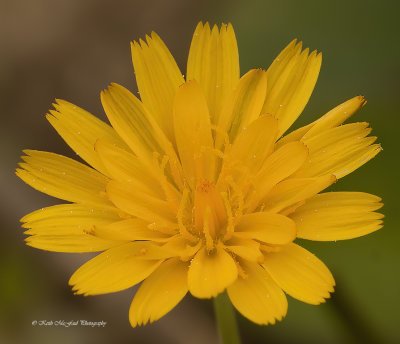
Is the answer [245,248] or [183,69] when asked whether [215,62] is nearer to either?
[245,248]

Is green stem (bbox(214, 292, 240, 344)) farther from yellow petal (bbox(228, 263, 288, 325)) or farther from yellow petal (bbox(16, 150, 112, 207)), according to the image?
yellow petal (bbox(16, 150, 112, 207))

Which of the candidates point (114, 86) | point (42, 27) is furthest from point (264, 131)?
point (42, 27)

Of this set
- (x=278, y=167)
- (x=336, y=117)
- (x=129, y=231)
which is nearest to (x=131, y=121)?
(x=129, y=231)

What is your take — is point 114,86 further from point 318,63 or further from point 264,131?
point 318,63

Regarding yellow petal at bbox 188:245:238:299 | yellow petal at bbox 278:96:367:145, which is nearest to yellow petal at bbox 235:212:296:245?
yellow petal at bbox 188:245:238:299

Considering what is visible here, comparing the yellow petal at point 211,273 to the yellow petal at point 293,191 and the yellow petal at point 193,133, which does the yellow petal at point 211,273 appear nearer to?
the yellow petal at point 293,191

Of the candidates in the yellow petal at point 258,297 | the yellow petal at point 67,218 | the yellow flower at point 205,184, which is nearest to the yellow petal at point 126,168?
the yellow flower at point 205,184
